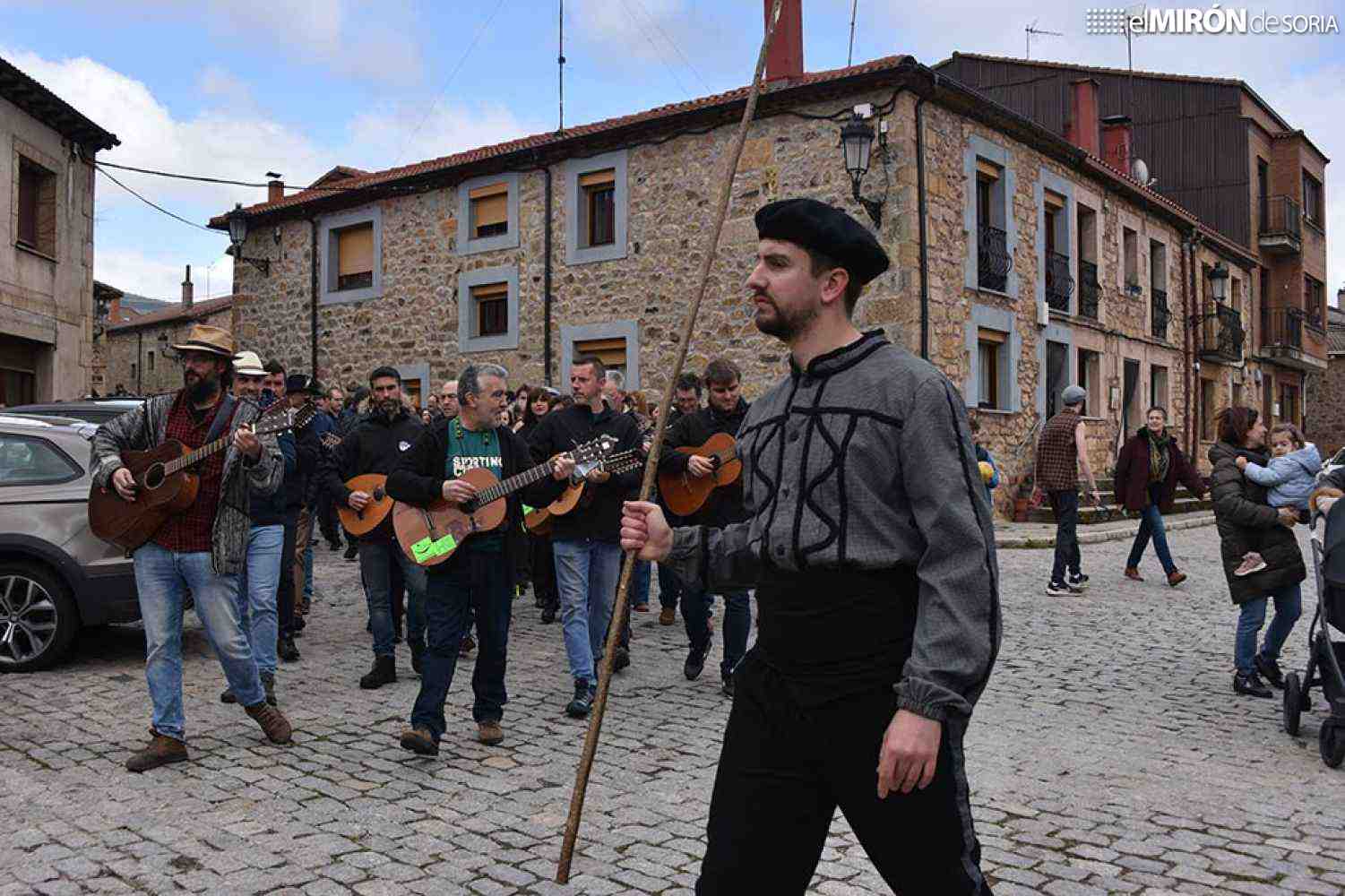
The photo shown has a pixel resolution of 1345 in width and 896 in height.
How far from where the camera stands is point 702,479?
6789 mm

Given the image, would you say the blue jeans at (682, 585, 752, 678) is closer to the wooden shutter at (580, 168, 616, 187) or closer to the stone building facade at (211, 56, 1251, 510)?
the stone building facade at (211, 56, 1251, 510)

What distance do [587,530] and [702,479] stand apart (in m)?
0.86

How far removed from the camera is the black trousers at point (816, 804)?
6.74 feet

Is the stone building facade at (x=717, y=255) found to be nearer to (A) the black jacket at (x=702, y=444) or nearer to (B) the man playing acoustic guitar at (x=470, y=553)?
(A) the black jacket at (x=702, y=444)

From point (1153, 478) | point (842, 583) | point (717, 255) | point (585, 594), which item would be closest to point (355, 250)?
point (717, 255)

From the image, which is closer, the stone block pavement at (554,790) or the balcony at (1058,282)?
the stone block pavement at (554,790)

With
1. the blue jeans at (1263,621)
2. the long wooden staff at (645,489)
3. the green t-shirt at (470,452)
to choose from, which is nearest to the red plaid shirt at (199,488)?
the green t-shirt at (470,452)

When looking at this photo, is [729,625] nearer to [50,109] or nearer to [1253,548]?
[1253,548]

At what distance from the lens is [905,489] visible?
6.97ft

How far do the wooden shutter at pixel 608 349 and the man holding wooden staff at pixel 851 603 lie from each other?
53.4ft

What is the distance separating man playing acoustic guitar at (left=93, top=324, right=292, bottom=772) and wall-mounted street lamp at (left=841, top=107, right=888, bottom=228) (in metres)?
10.9

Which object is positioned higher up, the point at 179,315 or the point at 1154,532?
the point at 179,315

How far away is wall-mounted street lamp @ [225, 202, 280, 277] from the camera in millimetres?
21469

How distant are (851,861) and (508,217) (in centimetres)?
1751
